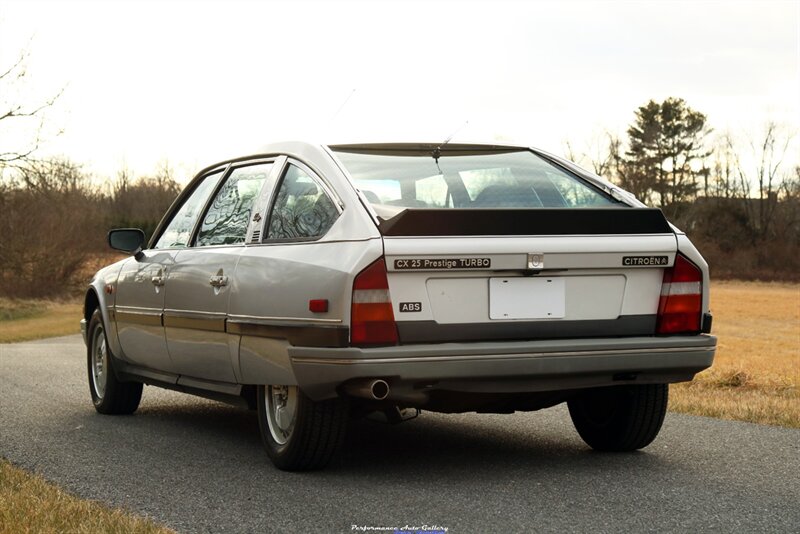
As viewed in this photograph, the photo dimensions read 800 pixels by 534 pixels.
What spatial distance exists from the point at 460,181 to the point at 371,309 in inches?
47.2

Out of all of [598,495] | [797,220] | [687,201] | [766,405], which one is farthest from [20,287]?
[797,220]

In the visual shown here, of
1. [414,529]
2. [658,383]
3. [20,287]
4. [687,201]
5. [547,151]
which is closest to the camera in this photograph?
[414,529]

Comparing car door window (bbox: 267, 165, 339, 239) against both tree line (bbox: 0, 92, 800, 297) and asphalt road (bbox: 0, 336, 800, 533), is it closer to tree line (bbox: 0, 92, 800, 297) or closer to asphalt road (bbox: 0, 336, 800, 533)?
asphalt road (bbox: 0, 336, 800, 533)

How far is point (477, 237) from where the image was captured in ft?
17.3

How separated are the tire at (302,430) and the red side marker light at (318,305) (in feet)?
1.44

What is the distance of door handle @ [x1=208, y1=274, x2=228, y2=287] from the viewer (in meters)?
6.14

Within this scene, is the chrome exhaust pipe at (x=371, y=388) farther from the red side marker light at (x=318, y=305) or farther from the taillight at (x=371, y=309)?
the red side marker light at (x=318, y=305)

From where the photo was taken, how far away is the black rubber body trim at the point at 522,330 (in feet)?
17.1

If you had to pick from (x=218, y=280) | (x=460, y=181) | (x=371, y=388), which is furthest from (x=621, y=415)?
(x=218, y=280)

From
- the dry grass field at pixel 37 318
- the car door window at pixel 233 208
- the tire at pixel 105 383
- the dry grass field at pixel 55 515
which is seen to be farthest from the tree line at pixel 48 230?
the dry grass field at pixel 55 515

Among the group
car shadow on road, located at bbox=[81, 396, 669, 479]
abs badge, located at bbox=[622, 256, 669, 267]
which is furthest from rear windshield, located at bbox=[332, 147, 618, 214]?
car shadow on road, located at bbox=[81, 396, 669, 479]

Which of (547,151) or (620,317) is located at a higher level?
(547,151)

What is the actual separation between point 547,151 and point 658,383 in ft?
4.98

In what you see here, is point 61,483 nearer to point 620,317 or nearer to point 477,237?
point 477,237
